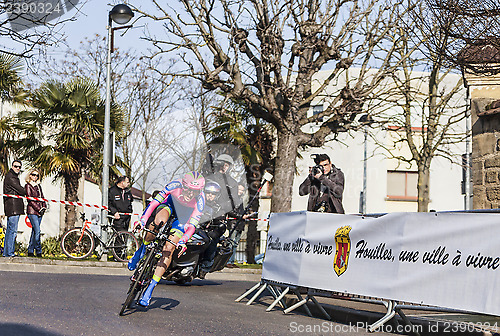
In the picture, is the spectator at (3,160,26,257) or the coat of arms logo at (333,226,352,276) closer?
the coat of arms logo at (333,226,352,276)

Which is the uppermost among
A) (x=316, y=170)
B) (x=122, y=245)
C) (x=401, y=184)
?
(x=401, y=184)

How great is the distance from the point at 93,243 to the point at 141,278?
906cm

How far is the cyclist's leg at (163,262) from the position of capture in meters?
8.61

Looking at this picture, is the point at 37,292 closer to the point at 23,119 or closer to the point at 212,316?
the point at 212,316

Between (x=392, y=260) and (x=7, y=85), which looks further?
(x=7, y=85)

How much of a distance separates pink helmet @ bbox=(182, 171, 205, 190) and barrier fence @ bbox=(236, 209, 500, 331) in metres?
1.54

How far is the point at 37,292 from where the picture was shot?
10070mm

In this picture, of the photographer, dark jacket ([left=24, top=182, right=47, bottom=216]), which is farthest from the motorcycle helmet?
dark jacket ([left=24, top=182, right=47, bottom=216])

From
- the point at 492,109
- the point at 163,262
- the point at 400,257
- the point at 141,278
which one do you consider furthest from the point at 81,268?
the point at 400,257

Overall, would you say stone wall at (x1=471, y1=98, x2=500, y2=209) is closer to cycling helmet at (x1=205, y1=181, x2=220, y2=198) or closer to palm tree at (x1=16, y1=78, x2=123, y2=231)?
cycling helmet at (x1=205, y1=181, x2=220, y2=198)

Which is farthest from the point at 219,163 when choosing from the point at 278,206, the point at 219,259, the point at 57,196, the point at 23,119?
the point at 57,196

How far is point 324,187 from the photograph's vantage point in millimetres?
11844

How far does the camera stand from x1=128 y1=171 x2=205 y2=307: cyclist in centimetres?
906

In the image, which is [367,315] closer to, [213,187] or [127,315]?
[127,315]
